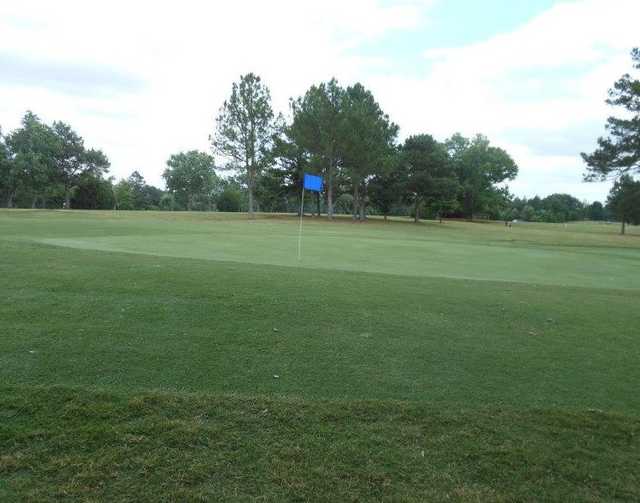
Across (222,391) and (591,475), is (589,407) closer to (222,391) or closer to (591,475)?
(591,475)

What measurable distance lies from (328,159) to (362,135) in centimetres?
490

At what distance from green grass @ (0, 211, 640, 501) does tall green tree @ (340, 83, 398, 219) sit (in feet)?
137

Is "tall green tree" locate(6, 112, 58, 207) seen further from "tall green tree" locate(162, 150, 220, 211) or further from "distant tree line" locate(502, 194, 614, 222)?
"distant tree line" locate(502, 194, 614, 222)

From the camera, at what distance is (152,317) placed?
5703 mm

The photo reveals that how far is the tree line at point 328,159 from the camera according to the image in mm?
47125

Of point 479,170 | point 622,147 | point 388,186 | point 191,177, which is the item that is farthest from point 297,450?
point 191,177

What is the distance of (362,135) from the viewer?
4759 cm

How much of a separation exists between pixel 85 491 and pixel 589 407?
157 inches

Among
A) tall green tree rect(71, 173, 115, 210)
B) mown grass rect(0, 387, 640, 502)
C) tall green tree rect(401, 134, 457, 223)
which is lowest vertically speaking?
mown grass rect(0, 387, 640, 502)

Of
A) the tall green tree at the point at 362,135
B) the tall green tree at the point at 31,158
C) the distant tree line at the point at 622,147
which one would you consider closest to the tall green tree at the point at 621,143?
the distant tree line at the point at 622,147

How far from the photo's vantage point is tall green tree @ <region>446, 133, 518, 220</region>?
253 ft

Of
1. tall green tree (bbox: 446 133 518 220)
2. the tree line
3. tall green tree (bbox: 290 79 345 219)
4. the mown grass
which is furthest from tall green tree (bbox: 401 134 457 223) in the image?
the mown grass

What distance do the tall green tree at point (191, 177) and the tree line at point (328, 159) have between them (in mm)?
18537

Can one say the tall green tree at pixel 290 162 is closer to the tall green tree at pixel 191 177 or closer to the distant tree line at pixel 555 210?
the tall green tree at pixel 191 177
